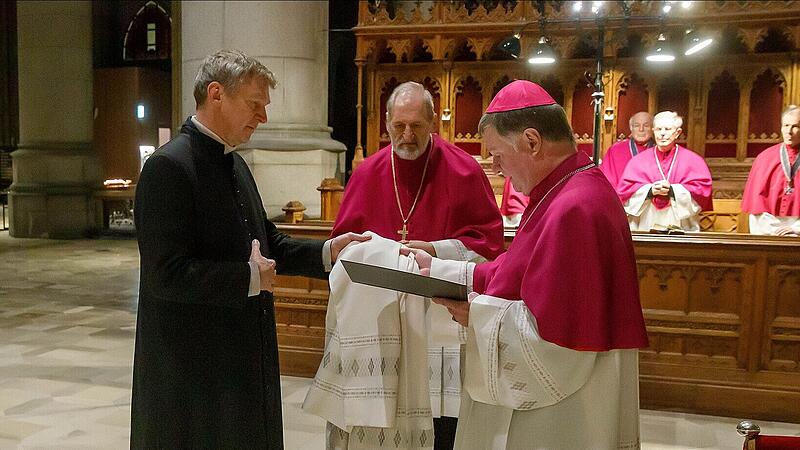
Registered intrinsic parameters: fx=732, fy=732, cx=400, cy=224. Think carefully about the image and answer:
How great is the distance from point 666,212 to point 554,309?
5.19 metres

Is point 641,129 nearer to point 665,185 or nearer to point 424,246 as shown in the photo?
point 665,185

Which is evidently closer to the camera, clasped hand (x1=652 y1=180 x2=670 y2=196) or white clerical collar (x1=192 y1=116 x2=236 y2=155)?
white clerical collar (x1=192 y1=116 x2=236 y2=155)

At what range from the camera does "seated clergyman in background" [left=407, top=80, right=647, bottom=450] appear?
161 centimetres

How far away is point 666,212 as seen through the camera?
639 centimetres

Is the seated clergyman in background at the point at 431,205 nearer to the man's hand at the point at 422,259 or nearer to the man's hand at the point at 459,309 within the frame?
the man's hand at the point at 422,259

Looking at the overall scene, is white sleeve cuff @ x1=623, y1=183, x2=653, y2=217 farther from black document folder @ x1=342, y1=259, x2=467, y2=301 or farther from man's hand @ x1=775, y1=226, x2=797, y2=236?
black document folder @ x1=342, y1=259, x2=467, y2=301

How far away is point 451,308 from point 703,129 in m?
7.07

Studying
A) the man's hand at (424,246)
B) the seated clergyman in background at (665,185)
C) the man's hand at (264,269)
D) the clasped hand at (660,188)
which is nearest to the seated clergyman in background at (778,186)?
the seated clergyman in background at (665,185)

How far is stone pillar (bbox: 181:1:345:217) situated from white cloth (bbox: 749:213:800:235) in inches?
156

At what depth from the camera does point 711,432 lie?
401cm

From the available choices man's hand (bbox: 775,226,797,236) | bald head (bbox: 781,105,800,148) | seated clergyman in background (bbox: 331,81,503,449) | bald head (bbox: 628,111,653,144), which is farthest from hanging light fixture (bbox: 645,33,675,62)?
seated clergyman in background (bbox: 331,81,503,449)

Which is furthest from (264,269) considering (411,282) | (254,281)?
(411,282)

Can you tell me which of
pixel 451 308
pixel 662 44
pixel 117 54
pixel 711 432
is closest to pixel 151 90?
pixel 117 54

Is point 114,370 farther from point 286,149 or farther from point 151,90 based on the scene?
point 151,90
